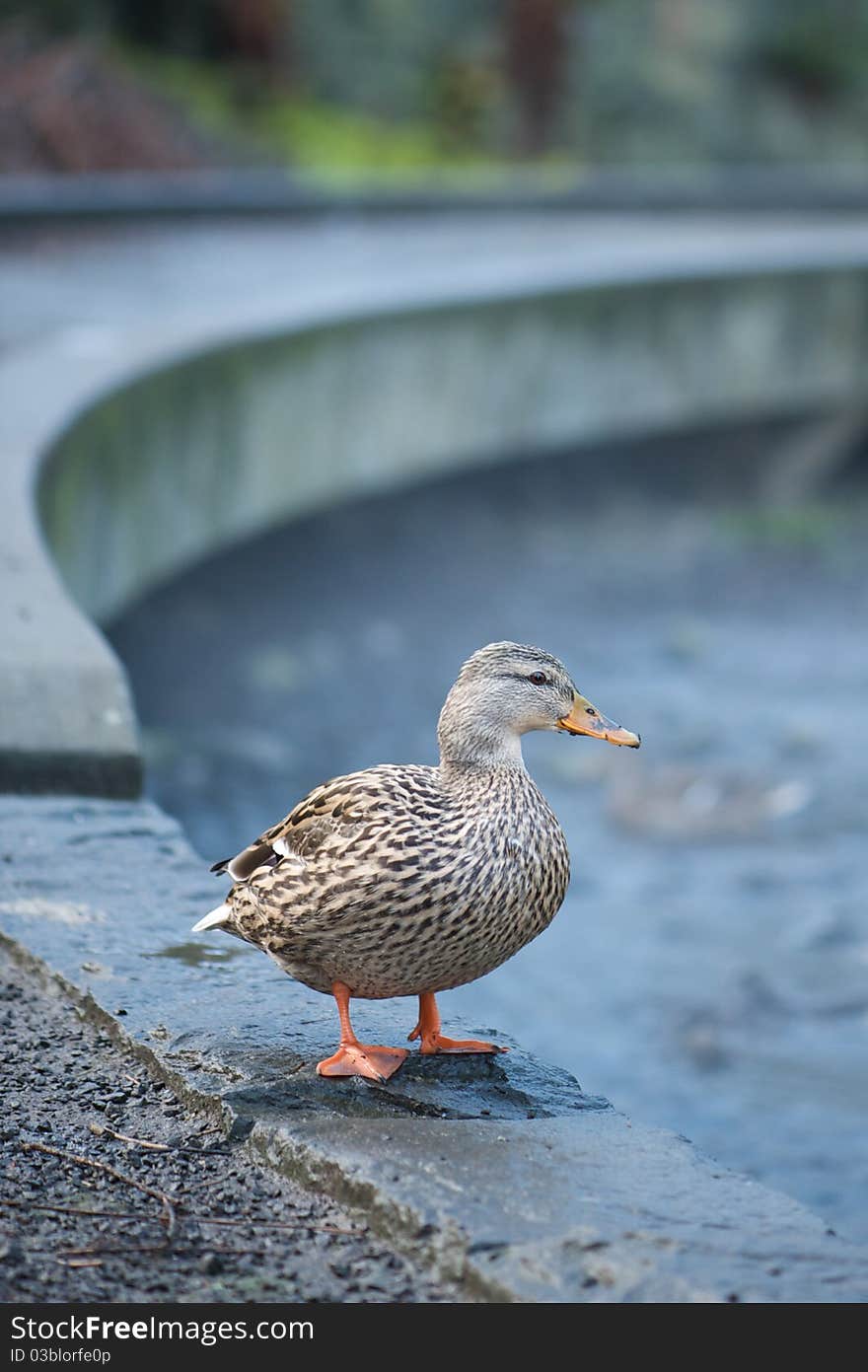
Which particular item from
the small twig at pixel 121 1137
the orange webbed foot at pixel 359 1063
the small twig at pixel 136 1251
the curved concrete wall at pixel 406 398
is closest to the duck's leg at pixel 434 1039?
the orange webbed foot at pixel 359 1063

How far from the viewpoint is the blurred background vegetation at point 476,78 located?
20688mm

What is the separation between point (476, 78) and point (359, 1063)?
70.4 ft

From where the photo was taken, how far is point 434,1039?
10.8 feet

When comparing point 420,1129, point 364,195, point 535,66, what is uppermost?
point 535,66

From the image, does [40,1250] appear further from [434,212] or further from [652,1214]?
[434,212]

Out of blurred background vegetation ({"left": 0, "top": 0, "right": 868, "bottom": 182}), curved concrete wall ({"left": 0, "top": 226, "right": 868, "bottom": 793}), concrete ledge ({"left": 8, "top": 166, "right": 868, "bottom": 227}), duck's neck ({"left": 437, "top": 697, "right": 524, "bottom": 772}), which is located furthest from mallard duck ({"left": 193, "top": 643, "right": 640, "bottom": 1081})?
blurred background vegetation ({"left": 0, "top": 0, "right": 868, "bottom": 182})

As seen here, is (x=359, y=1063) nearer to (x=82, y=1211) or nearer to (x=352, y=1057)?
(x=352, y=1057)

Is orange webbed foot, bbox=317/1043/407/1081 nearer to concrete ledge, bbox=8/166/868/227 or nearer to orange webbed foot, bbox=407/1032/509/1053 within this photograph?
orange webbed foot, bbox=407/1032/509/1053

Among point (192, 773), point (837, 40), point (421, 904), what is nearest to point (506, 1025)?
point (192, 773)

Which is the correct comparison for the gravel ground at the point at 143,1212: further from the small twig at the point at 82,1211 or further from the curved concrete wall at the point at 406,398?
the curved concrete wall at the point at 406,398

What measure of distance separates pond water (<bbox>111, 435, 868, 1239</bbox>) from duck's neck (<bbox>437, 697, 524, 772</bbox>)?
0.60 metres

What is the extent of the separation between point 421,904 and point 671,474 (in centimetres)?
1171

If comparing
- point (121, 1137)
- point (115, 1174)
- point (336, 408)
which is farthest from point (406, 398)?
point (115, 1174)

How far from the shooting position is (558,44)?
23.1 metres
